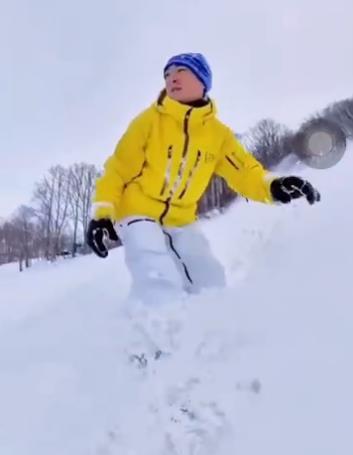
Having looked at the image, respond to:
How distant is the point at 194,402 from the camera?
7.06ft

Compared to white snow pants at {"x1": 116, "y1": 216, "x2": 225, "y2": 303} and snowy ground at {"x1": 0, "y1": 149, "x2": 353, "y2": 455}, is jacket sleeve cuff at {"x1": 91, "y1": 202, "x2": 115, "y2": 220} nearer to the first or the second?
white snow pants at {"x1": 116, "y1": 216, "x2": 225, "y2": 303}

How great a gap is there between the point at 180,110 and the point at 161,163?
0.99 feet

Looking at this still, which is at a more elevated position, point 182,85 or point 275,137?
point 275,137

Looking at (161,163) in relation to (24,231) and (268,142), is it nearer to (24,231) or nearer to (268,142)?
(268,142)

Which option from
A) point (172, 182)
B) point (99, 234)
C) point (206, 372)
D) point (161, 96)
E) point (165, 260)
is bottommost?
point (206, 372)

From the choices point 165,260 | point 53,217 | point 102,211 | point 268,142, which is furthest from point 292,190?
point 53,217

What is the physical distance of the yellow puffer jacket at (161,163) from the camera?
3459mm

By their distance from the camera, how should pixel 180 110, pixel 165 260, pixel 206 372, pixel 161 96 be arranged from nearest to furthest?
pixel 206 372 < pixel 165 260 < pixel 180 110 < pixel 161 96

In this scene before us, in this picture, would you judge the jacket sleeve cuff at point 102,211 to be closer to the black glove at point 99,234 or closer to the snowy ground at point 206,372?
the black glove at point 99,234

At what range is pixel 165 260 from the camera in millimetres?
3338

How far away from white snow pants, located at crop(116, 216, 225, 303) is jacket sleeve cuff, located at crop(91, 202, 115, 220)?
0.19 meters

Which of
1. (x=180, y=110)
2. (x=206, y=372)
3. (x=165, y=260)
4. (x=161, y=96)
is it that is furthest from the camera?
(x=161, y=96)

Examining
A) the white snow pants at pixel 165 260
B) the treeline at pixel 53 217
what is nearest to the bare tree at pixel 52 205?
the treeline at pixel 53 217

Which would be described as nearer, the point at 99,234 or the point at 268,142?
the point at 99,234
